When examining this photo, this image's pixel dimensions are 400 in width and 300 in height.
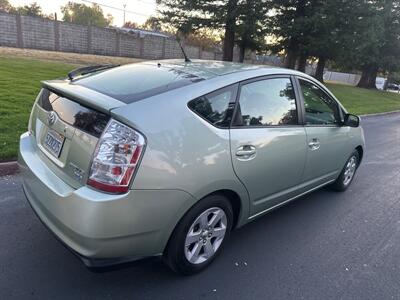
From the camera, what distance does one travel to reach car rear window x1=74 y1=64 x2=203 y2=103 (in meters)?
2.66

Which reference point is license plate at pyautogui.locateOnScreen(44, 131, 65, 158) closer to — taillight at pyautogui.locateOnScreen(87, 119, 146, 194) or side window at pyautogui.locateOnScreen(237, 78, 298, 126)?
taillight at pyautogui.locateOnScreen(87, 119, 146, 194)

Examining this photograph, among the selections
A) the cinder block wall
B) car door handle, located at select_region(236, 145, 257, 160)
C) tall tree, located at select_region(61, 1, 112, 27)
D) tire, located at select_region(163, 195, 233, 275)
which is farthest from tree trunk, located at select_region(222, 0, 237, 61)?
tall tree, located at select_region(61, 1, 112, 27)

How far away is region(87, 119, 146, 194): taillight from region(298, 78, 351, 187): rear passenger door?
2045mm

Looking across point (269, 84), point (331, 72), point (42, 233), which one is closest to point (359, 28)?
point (269, 84)

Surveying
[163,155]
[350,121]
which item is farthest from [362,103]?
[163,155]

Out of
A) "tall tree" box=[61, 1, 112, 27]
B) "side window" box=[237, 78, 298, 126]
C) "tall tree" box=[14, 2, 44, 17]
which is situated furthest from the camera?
"tall tree" box=[61, 1, 112, 27]

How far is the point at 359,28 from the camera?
23.3 meters

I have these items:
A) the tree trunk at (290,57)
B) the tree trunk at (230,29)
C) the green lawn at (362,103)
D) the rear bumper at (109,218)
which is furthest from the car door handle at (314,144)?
the tree trunk at (290,57)

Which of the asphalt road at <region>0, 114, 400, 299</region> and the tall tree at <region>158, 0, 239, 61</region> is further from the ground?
the tall tree at <region>158, 0, 239, 61</region>

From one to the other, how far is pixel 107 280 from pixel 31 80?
897 centimetres

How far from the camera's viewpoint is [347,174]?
5082 millimetres

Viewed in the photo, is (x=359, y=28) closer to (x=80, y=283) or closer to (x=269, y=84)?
(x=269, y=84)

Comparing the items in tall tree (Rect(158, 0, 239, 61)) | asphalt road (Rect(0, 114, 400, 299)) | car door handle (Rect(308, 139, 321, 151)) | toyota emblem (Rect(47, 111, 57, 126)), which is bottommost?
asphalt road (Rect(0, 114, 400, 299))

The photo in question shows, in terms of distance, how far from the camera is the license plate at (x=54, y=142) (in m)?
2.64
